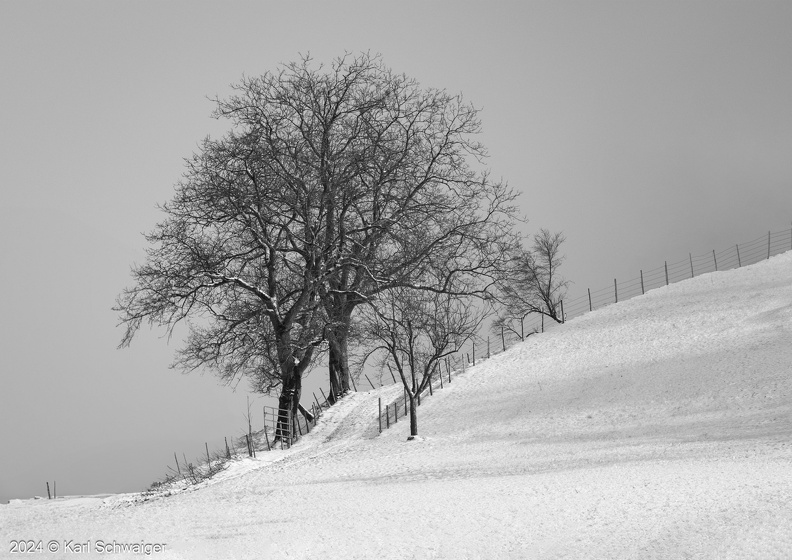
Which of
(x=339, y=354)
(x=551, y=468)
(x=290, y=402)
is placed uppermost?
(x=339, y=354)

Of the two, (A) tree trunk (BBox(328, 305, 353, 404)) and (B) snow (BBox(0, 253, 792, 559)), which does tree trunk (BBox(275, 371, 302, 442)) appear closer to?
(B) snow (BBox(0, 253, 792, 559))

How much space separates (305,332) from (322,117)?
7.28 metres

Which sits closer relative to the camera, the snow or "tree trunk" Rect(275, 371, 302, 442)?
the snow

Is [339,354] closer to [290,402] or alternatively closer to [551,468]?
[290,402]

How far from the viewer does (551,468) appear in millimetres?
18000

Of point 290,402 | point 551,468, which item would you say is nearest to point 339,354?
point 290,402

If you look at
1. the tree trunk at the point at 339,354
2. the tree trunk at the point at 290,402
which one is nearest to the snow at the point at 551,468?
the tree trunk at the point at 290,402

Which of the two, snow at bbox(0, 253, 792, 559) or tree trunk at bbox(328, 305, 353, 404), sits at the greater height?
tree trunk at bbox(328, 305, 353, 404)

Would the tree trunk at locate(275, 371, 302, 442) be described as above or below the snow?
above

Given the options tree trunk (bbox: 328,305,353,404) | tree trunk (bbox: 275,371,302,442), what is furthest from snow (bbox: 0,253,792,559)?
tree trunk (bbox: 328,305,353,404)

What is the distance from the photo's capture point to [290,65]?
28438 mm

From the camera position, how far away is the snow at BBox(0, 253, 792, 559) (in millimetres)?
11250

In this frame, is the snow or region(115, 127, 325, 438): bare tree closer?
the snow

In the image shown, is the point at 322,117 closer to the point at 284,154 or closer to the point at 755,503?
the point at 284,154
